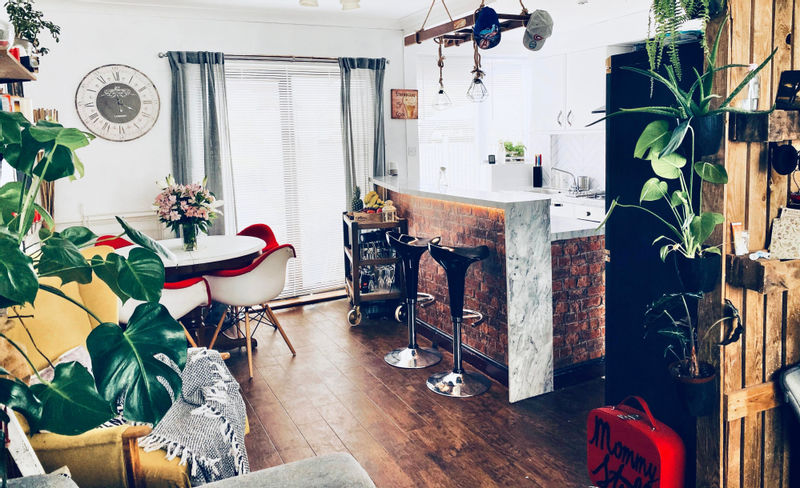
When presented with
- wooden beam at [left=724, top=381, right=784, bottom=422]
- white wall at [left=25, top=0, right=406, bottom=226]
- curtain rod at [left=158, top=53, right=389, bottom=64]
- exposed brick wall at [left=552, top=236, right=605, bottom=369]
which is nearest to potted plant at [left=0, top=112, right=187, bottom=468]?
wooden beam at [left=724, top=381, right=784, bottom=422]

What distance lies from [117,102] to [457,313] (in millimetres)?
3510

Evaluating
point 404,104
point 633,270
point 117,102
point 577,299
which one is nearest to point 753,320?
point 633,270

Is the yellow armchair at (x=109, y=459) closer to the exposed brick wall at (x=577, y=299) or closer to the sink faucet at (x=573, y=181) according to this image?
the exposed brick wall at (x=577, y=299)

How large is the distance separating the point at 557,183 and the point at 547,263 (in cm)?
372

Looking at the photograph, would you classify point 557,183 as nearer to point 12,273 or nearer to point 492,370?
point 492,370

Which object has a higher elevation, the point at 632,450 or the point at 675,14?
the point at 675,14

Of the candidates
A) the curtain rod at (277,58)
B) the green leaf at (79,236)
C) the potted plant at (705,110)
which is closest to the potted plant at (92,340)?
the green leaf at (79,236)

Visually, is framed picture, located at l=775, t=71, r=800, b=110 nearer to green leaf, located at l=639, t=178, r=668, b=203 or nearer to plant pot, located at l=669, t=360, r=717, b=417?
green leaf, located at l=639, t=178, r=668, b=203

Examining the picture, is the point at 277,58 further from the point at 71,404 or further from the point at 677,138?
the point at 71,404

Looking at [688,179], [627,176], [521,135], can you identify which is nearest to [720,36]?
A: [688,179]

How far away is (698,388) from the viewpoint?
6.79 feet

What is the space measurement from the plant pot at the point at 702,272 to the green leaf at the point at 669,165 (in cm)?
30

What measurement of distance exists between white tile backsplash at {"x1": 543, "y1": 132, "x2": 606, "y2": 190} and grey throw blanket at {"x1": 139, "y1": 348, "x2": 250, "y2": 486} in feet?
15.9

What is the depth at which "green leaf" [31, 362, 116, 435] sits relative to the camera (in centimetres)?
99
